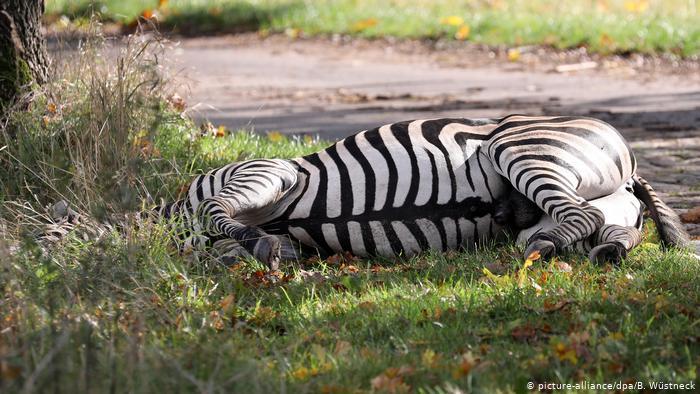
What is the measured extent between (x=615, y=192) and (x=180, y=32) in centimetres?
1287

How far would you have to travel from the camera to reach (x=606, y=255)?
5.34 metres

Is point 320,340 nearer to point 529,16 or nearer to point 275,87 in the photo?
point 275,87

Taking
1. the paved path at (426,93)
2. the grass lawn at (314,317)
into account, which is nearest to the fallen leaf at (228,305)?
the grass lawn at (314,317)

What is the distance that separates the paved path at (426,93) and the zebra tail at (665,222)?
1115 mm

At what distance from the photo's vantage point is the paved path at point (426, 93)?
940cm

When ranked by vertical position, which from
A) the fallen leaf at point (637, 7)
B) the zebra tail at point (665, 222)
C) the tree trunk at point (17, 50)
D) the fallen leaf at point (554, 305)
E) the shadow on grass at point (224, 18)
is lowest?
the zebra tail at point (665, 222)

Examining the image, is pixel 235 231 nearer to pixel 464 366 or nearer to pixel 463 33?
pixel 464 366

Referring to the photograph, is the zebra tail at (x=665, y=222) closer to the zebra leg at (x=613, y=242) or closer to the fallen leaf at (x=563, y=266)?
the zebra leg at (x=613, y=242)

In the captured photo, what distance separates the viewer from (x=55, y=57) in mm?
7414

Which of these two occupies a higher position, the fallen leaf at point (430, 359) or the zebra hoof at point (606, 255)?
the fallen leaf at point (430, 359)

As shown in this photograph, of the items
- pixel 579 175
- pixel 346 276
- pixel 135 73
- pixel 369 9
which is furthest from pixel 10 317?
pixel 369 9

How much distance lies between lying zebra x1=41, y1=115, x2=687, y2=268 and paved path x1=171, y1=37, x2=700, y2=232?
1.50m

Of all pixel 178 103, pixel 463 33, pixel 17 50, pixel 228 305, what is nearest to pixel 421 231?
pixel 228 305

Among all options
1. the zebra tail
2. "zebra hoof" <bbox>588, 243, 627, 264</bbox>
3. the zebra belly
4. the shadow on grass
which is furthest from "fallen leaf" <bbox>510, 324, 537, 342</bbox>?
the shadow on grass
